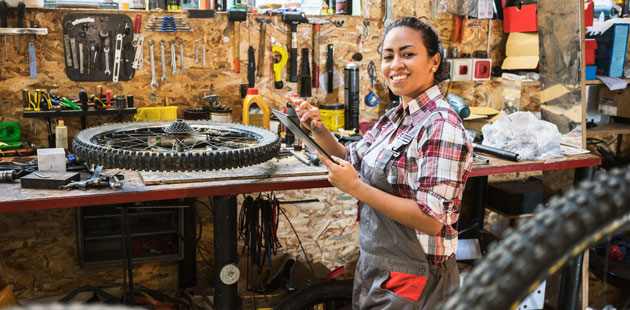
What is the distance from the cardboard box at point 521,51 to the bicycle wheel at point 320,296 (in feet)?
6.24

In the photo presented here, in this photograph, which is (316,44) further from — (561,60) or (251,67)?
(561,60)

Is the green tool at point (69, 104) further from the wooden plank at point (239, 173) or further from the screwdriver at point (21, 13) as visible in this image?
the wooden plank at point (239, 173)

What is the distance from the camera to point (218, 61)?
3.30 m

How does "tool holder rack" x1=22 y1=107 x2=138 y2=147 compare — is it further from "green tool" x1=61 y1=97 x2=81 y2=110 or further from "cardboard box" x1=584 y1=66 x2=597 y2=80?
"cardboard box" x1=584 y1=66 x2=597 y2=80

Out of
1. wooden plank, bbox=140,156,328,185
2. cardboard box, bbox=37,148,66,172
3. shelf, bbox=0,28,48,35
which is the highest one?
shelf, bbox=0,28,48,35

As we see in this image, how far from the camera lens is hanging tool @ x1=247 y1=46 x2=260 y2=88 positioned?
3322mm

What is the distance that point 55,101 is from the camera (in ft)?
9.48

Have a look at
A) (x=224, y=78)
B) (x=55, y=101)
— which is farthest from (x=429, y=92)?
(x=55, y=101)

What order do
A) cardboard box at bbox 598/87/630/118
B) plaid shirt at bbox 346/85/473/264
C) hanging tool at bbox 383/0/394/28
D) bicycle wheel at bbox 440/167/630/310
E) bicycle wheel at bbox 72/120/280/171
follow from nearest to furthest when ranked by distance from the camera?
bicycle wheel at bbox 440/167/630/310 < plaid shirt at bbox 346/85/473/264 < bicycle wheel at bbox 72/120/280/171 < hanging tool at bbox 383/0/394/28 < cardboard box at bbox 598/87/630/118

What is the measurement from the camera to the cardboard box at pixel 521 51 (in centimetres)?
364

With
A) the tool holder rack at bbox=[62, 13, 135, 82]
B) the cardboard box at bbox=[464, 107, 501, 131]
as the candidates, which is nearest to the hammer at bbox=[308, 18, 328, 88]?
the cardboard box at bbox=[464, 107, 501, 131]

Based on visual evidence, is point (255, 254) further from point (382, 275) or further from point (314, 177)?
point (382, 275)

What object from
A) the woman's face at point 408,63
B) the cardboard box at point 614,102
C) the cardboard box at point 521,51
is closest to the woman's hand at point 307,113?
the woman's face at point 408,63

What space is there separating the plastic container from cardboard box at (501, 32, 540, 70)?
2226 mm
